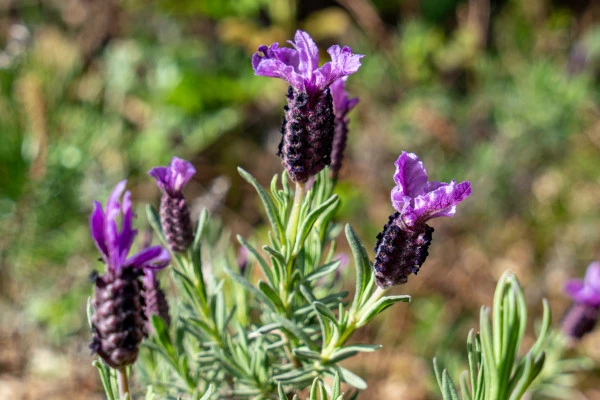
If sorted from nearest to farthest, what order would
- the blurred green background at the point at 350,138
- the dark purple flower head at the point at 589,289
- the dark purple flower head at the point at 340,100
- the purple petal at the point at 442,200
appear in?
1. the purple petal at the point at 442,200
2. the dark purple flower head at the point at 340,100
3. the dark purple flower head at the point at 589,289
4. the blurred green background at the point at 350,138

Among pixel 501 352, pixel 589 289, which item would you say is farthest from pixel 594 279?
pixel 501 352

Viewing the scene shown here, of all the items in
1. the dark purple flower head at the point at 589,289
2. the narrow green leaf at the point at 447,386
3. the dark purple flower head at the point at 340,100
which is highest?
the dark purple flower head at the point at 340,100

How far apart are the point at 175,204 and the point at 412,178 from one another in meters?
0.30

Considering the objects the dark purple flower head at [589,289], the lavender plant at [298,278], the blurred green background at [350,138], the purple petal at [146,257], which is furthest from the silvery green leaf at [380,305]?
the blurred green background at [350,138]

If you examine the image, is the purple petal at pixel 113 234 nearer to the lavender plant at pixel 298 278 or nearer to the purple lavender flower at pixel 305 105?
the lavender plant at pixel 298 278

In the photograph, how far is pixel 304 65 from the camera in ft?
2.04

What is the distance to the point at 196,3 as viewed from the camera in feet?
9.49

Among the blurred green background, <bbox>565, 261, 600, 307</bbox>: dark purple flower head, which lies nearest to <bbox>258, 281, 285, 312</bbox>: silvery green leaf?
<bbox>565, 261, 600, 307</bbox>: dark purple flower head

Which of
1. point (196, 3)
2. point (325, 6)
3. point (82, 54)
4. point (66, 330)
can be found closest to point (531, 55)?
point (325, 6)

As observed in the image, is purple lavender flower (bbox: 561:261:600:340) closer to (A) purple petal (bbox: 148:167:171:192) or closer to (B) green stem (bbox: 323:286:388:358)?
(B) green stem (bbox: 323:286:388:358)

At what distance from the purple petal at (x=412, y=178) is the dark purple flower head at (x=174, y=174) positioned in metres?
0.27

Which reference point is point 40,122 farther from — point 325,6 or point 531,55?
point 531,55

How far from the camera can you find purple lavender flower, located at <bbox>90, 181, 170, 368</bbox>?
23.4 inches

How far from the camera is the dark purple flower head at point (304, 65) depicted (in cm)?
59
